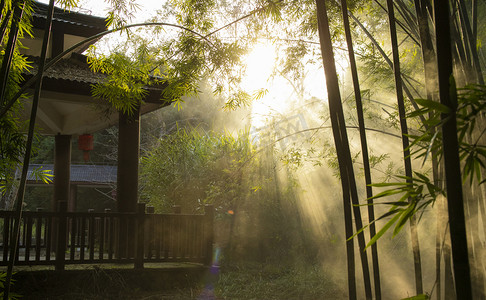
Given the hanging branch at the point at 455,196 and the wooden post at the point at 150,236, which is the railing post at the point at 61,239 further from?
the hanging branch at the point at 455,196

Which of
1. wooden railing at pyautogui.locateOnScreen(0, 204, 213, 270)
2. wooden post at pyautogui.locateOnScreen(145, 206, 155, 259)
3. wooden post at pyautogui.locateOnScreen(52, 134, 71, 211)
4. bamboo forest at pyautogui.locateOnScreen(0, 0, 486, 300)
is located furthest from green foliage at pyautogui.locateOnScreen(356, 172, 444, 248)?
wooden post at pyautogui.locateOnScreen(52, 134, 71, 211)

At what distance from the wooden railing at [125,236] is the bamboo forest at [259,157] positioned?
2 cm

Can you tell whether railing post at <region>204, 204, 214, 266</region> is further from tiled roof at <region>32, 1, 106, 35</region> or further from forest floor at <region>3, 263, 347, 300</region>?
tiled roof at <region>32, 1, 106, 35</region>

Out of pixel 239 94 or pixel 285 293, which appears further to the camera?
pixel 285 293

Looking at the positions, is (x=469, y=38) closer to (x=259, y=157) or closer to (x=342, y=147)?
(x=342, y=147)

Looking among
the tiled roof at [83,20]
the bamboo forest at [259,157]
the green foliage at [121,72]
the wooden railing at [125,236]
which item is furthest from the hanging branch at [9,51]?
the tiled roof at [83,20]

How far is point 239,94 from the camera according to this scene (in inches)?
148

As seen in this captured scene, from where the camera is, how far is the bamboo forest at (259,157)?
6.21 ft

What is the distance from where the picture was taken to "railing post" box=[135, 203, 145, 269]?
5277mm

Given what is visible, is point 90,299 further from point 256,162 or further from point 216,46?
point 256,162

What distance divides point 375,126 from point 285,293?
3275 mm

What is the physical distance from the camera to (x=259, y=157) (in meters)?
7.96

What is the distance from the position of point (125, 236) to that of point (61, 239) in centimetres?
74

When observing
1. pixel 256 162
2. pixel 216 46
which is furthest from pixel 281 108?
pixel 216 46
